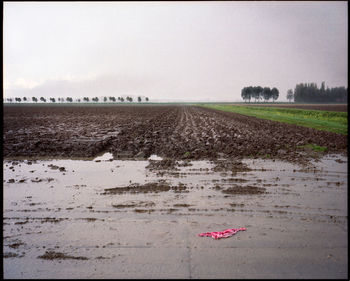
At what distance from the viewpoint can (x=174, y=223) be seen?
4980mm

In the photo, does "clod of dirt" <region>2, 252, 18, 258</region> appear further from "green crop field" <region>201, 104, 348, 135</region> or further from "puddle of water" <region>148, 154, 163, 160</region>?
"green crop field" <region>201, 104, 348, 135</region>

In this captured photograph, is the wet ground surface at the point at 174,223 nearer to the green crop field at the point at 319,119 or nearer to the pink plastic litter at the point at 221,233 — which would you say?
the pink plastic litter at the point at 221,233

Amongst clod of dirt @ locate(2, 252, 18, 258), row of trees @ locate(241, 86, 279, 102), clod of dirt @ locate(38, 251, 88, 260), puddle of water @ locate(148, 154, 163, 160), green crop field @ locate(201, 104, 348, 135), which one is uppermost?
row of trees @ locate(241, 86, 279, 102)

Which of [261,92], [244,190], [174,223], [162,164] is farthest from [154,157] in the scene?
[261,92]

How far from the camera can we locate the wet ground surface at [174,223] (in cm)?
367

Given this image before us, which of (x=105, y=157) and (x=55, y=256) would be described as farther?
(x=105, y=157)

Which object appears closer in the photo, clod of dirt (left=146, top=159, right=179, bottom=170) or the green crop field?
A: clod of dirt (left=146, top=159, right=179, bottom=170)

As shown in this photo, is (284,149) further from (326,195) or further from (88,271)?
(88,271)

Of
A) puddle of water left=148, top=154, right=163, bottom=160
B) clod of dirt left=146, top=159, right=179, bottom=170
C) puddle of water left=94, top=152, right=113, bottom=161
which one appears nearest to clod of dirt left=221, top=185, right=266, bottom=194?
clod of dirt left=146, top=159, right=179, bottom=170

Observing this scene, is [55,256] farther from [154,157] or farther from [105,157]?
[105,157]

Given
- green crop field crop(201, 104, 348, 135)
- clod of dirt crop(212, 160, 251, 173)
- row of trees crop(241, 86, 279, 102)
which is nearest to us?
clod of dirt crop(212, 160, 251, 173)

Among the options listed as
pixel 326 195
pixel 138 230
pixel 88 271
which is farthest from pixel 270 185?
pixel 88 271

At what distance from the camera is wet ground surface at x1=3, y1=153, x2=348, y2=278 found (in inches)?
144

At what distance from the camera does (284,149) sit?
41.7 feet
